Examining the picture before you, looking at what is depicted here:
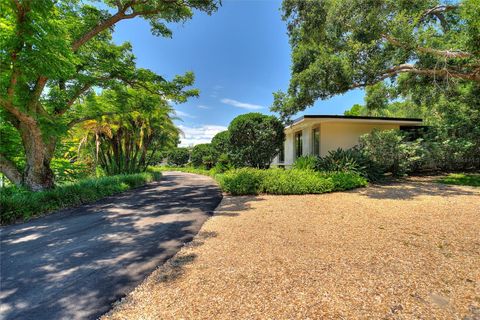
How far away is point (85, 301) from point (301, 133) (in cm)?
1461

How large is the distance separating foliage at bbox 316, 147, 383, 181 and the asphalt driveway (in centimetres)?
660

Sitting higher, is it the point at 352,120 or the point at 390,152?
the point at 352,120

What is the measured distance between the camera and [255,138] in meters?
11.8

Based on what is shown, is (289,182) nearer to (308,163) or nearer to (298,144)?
(308,163)

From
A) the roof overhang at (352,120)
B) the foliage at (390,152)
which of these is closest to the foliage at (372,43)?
the roof overhang at (352,120)

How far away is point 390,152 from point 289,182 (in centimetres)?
559

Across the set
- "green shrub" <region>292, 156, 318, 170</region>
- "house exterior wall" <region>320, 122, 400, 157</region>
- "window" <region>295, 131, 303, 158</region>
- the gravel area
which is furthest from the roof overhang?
the gravel area

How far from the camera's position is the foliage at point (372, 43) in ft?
26.3

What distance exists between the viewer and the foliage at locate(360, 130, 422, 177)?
10148mm

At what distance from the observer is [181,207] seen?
6.78m

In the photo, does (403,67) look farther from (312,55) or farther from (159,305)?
(159,305)

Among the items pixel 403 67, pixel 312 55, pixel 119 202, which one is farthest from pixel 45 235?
pixel 403 67

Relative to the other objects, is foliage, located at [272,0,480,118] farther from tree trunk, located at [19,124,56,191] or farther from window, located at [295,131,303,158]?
tree trunk, located at [19,124,56,191]

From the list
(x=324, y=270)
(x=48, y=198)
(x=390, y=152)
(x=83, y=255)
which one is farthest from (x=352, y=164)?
(x=48, y=198)
